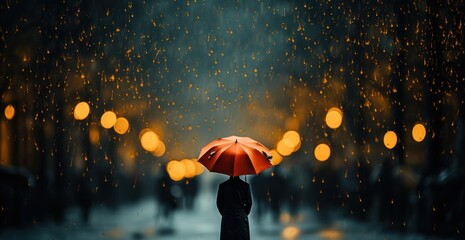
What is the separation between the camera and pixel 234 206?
6512 mm

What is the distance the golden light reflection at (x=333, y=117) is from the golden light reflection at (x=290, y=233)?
485 inches

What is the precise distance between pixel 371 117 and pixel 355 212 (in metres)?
3.92

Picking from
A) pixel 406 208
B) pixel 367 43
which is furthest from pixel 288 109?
pixel 406 208

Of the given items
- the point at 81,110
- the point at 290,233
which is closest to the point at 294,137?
the point at 81,110

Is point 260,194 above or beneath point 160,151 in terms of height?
beneath

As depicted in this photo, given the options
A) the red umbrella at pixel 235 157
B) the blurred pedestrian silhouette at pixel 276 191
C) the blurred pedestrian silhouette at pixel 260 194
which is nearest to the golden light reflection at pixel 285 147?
the blurred pedestrian silhouette at pixel 260 194

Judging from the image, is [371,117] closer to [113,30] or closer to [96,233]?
[113,30]

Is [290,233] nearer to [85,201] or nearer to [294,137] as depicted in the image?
[85,201]

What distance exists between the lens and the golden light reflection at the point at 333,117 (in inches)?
1183

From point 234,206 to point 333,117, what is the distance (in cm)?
2401

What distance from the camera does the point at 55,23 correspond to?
18484mm

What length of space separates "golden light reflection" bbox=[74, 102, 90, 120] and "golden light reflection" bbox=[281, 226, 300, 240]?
12913 millimetres

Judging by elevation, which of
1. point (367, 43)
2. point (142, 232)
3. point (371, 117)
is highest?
point (367, 43)

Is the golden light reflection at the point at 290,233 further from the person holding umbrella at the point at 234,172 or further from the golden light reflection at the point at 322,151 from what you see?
the golden light reflection at the point at 322,151
